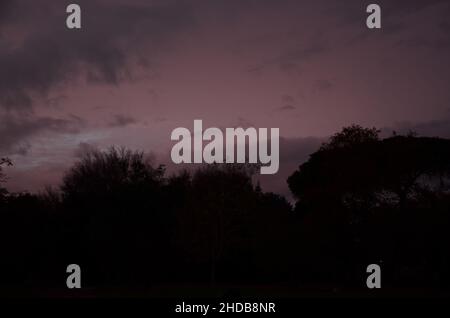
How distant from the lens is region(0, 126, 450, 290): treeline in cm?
4144

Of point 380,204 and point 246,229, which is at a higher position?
point 380,204

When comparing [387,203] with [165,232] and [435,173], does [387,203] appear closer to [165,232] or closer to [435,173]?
[435,173]

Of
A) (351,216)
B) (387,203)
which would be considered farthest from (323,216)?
(387,203)

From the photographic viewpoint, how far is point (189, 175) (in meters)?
54.5

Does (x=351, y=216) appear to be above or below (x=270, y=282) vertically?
above

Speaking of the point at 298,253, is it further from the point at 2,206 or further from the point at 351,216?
the point at 2,206

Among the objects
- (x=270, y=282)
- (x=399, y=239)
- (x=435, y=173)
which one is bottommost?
(x=270, y=282)

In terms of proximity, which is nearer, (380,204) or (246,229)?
(380,204)

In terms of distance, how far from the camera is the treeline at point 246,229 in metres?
41.4

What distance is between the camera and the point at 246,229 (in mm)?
48281

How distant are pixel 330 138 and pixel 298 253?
456 inches

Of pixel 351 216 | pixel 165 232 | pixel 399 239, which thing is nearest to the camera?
pixel 399 239
